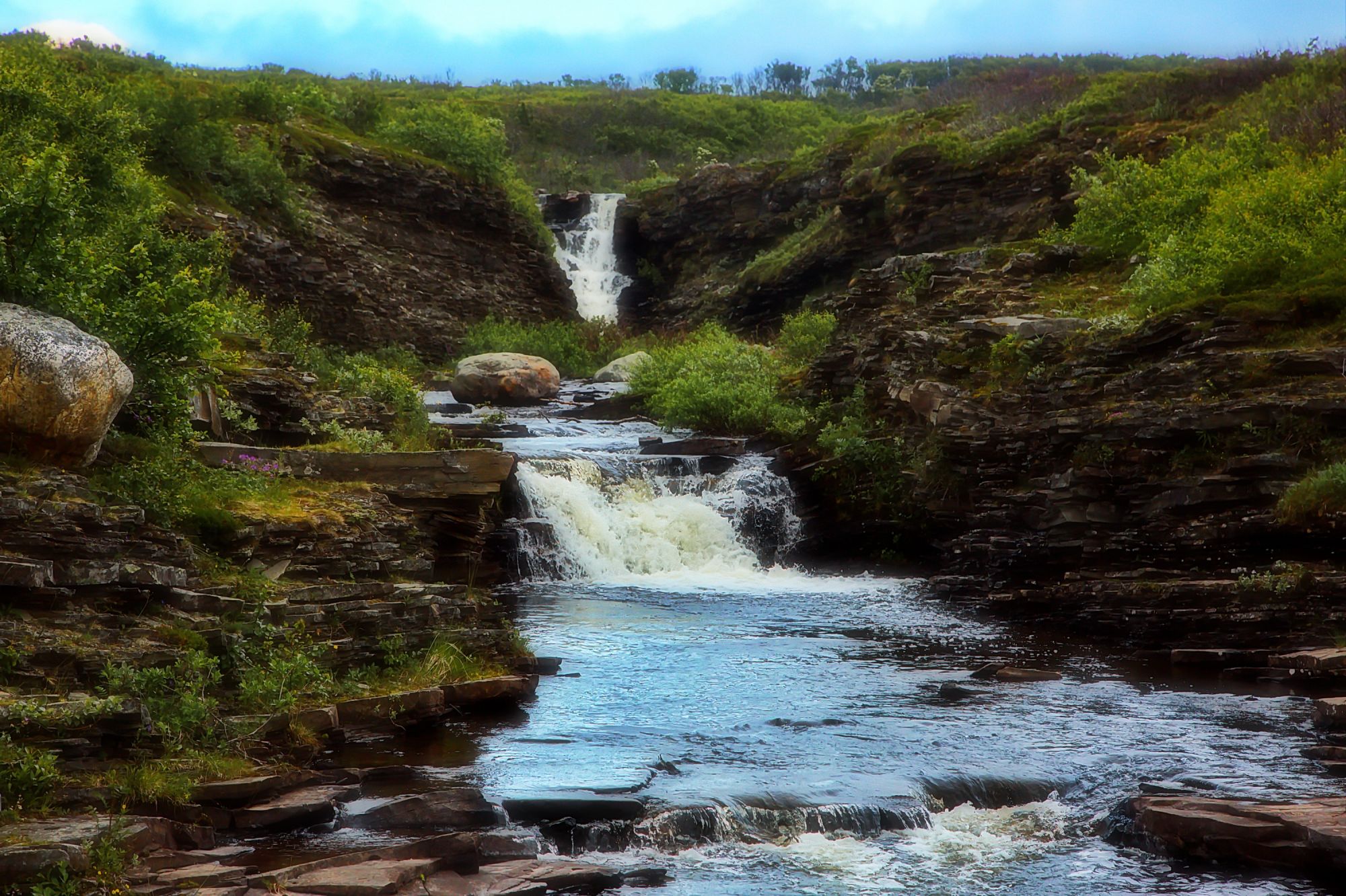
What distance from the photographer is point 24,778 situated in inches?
303

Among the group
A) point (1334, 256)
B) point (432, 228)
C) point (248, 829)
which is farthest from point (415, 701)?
point (432, 228)

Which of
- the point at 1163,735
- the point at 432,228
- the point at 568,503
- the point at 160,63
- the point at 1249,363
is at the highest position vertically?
the point at 160,63

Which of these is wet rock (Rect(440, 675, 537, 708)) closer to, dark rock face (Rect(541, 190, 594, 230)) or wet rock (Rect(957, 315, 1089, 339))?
wet rock (Rect(957, 315, 1089, 339))

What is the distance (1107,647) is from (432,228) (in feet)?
108

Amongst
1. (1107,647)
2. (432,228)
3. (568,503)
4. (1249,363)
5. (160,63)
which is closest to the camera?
(1107,647)

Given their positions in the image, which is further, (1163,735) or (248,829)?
(1163,735)

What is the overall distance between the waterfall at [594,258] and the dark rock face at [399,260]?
1844 millimetres

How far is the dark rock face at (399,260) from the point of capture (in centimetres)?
3731

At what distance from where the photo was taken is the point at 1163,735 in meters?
11.9

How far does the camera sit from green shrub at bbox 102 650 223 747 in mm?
9180

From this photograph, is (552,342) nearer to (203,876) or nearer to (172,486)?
(172,486)

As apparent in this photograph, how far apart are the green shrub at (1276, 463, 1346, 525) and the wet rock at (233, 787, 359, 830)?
41.0 ft

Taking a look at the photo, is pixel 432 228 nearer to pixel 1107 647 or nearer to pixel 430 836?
pixel 1107 647

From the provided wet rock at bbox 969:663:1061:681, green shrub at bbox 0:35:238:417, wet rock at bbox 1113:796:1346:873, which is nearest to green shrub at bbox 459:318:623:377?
green shrub at bbox 0:35:238:417
